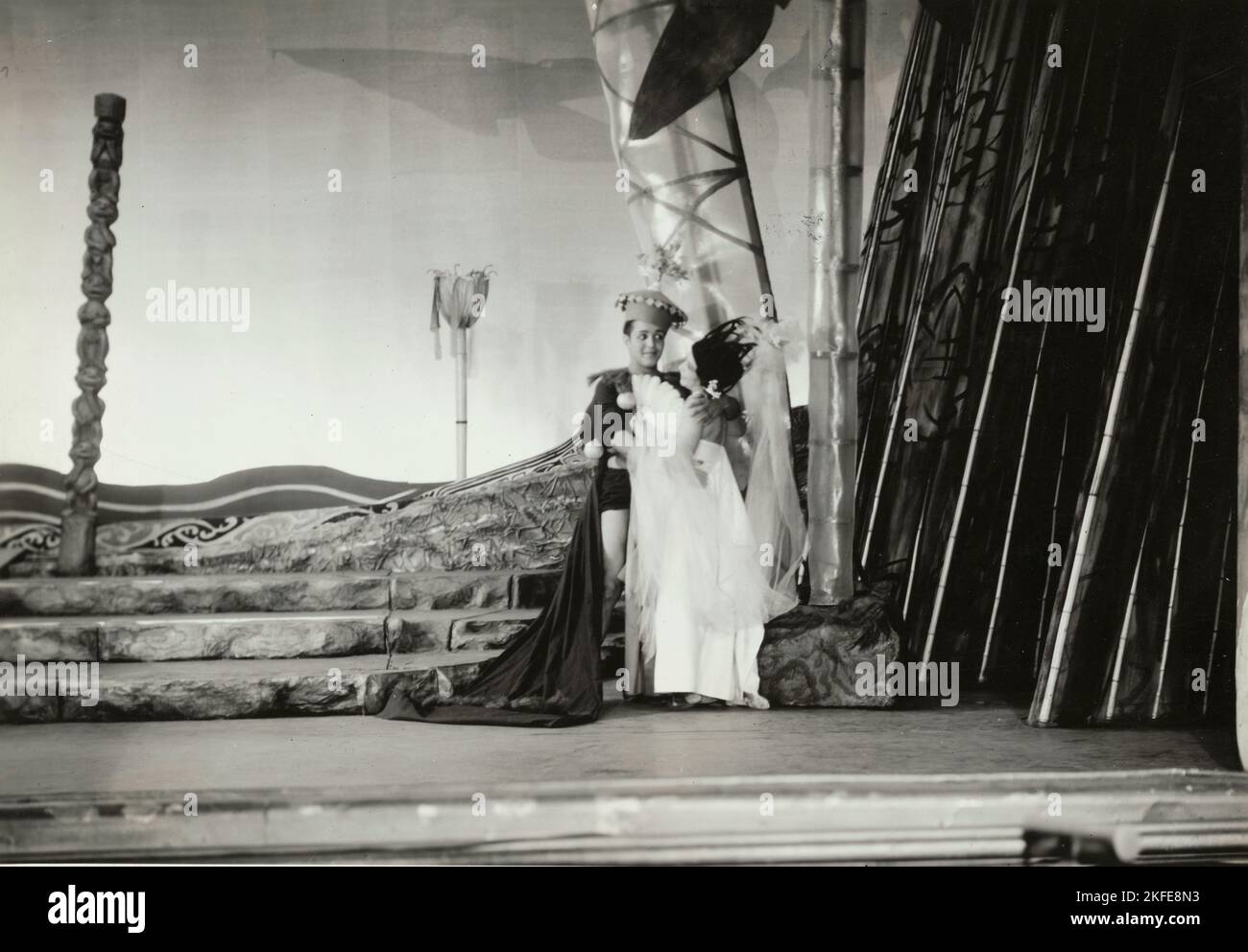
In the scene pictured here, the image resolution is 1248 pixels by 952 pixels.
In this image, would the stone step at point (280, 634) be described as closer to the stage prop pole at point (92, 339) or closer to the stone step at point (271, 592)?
the stone step at point (271, 592)

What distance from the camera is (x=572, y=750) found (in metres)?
3.91

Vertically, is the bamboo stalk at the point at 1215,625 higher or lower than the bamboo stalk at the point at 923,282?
lower

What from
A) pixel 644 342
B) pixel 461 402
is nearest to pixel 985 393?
pixel 644 342

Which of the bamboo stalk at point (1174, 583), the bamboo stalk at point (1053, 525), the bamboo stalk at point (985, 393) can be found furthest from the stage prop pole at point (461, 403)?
the bamboo stalk at point (1174, 583)

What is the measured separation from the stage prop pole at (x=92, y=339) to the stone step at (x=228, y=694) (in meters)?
0.63

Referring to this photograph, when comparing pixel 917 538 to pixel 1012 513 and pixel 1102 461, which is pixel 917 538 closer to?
pixel 1012 513

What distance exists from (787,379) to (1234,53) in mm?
2040

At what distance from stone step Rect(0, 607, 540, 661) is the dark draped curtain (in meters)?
1.69

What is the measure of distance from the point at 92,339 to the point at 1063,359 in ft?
13.3

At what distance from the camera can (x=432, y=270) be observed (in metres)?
4.66

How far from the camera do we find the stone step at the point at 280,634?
4484 millimetres

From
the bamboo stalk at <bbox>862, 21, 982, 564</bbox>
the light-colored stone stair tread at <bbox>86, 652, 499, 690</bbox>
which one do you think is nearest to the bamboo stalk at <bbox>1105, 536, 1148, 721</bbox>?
the bamboo stalk at <bbox>862, 21, 982, 564</bbox>

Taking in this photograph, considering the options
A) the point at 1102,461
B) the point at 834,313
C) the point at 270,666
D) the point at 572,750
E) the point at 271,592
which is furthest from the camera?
the point at 271,592
